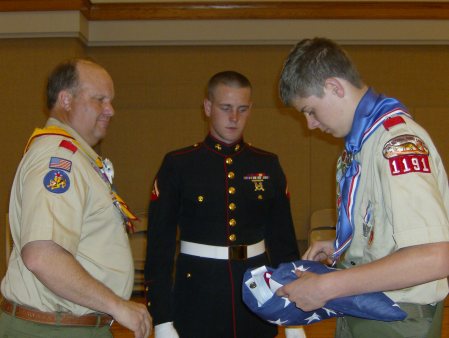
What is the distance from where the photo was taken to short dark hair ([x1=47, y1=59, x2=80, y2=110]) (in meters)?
1.98

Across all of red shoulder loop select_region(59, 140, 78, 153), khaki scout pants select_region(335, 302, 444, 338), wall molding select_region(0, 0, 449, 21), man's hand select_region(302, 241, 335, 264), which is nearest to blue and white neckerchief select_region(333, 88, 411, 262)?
khaki scout pants select_region(335, 302, 444, 338)

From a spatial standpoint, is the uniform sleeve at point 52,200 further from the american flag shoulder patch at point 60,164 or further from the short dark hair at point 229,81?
the short dark hair at point 229,81

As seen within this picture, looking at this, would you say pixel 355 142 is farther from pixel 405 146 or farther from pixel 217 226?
pixel 217 226

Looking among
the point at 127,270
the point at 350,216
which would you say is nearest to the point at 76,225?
the point at 127,270

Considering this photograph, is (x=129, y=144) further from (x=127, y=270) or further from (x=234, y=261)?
(x=127, y=270)

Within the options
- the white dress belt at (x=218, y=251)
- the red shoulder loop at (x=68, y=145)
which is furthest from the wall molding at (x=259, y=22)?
the red shoulder loop at (x=68, y=145)

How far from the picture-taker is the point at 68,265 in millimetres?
1563

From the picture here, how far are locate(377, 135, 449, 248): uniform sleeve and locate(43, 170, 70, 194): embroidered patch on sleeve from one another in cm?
95

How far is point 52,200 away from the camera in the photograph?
5.36 ft

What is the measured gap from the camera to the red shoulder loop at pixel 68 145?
5.80 ft

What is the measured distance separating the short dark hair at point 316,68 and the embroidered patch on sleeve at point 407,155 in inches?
9.8

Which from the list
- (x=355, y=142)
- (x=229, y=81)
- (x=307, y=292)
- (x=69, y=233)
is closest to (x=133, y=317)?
(x=69, y=233)

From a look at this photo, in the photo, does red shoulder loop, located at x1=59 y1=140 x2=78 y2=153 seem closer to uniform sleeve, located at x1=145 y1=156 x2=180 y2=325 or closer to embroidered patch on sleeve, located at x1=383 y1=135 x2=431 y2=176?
uniform sleeve, located at x1=145 y1=156 x2=180 y2=325

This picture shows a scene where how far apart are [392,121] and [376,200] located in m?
0.21
